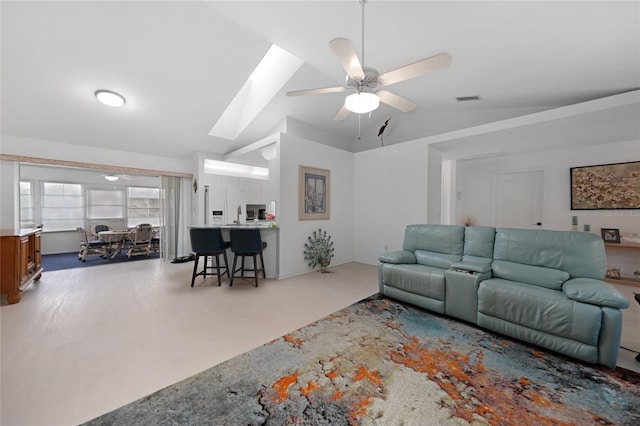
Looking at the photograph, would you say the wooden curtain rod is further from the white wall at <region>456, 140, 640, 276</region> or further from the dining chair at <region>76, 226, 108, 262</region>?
the white wall at <region>456, 140, 640, 276</region>

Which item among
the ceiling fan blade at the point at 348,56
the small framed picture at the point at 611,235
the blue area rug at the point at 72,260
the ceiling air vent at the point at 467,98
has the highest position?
the ceiling air vent at the point at 467,98

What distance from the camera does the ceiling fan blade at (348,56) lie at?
5.73 ft

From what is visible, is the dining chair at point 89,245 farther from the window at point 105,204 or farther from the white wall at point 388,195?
the white wall at point 388,195

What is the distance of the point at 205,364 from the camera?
1923mm

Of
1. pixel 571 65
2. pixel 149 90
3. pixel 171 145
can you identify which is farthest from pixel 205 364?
pixel 171 145

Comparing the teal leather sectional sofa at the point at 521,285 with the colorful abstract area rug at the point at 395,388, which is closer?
the colorful abstract area rug at the point at 395,388

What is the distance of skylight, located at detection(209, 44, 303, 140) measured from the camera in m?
3.98

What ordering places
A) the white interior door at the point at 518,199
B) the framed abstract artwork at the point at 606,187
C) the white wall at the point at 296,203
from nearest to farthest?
the framed abstract artwork at the point at 606,187, the white wall at the point at 296,203, the white interior door at the point at 518,199

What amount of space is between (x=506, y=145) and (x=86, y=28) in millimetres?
6499

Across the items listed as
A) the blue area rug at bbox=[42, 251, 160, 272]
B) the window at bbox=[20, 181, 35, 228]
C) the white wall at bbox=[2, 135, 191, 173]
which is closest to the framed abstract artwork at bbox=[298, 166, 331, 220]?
the white wall at bbox=[2, 135, 191, 173]

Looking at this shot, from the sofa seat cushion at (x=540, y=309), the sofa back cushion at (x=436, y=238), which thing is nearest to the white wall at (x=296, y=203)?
the sofa back cushion at (x=436, y=238)

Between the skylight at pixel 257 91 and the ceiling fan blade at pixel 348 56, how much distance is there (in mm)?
2041

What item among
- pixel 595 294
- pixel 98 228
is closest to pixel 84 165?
pixel 98 228

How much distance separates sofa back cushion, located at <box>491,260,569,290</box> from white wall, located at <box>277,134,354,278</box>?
119 inches
